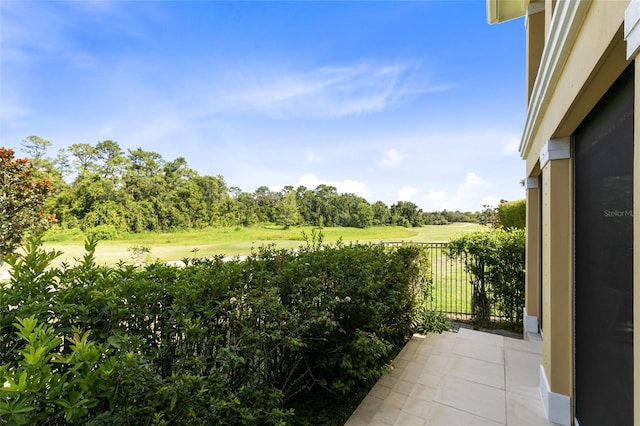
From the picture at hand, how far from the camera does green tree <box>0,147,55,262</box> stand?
6559 millimetres

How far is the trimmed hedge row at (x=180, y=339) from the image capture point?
3.43 ft

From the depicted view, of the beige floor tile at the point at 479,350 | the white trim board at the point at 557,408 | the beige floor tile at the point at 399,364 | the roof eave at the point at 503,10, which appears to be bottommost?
the beige floor tile at the point at 399,364

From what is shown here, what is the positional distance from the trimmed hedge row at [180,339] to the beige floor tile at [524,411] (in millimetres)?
1252

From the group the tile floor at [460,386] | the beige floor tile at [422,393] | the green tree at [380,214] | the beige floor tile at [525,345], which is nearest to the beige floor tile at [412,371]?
the tile floor at [460,386]

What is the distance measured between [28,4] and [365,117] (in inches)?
477

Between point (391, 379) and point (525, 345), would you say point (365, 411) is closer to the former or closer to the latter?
point (391, 379)

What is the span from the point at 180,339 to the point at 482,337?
4345 millimetres

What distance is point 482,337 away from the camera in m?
4.21

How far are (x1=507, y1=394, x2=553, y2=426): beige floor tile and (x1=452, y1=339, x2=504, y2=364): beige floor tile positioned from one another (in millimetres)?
780

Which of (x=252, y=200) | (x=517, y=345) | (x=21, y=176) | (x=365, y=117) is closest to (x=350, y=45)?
(x=365, y=117)

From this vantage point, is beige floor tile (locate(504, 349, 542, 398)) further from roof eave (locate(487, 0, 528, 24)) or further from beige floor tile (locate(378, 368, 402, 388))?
roof eave (locate(487, 0, 528, 24))

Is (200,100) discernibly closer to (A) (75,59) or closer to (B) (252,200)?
(A) (75,59)

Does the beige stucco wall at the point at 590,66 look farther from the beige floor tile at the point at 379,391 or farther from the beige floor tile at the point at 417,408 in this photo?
the beige floor tile at the point at 379,391

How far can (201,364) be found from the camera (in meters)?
1.52
